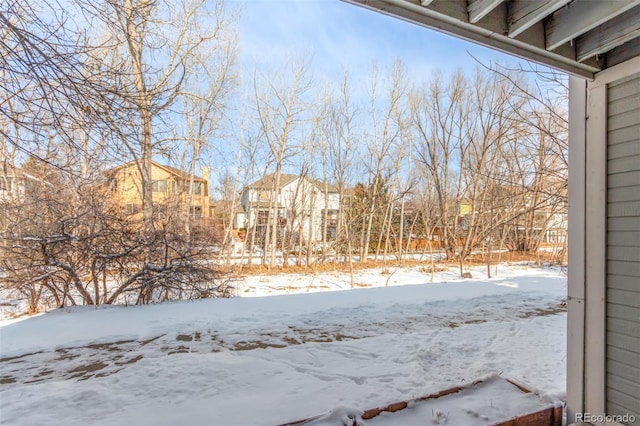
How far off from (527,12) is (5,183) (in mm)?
7411

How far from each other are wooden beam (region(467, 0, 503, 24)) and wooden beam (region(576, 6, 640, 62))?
0.69 metres

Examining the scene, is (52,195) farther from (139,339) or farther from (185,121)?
(185,121)

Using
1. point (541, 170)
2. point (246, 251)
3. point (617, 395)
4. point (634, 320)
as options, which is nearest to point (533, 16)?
point (634, 320)

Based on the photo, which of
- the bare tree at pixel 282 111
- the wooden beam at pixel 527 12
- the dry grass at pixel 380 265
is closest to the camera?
the wooden beam at pixel 527 12

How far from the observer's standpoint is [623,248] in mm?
1754

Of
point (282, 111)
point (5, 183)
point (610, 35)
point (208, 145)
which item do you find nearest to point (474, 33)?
point (610, 35)

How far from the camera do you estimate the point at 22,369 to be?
2557mm

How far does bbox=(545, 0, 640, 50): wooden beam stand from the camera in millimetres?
1467

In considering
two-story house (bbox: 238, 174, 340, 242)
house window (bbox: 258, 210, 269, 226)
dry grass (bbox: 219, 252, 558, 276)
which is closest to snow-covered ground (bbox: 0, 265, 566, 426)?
dry grass (bbox: 219, 252, 558, 276)

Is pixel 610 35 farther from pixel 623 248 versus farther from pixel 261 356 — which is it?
pixel 261 356

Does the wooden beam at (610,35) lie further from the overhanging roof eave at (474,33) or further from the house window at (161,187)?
the house window at (161,187)

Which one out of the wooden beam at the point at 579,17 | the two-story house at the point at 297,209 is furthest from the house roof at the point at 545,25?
the two-story house at the point at 297,209

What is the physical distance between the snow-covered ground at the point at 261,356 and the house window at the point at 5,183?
8.61 ft

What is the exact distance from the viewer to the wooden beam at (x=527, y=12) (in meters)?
1.43
